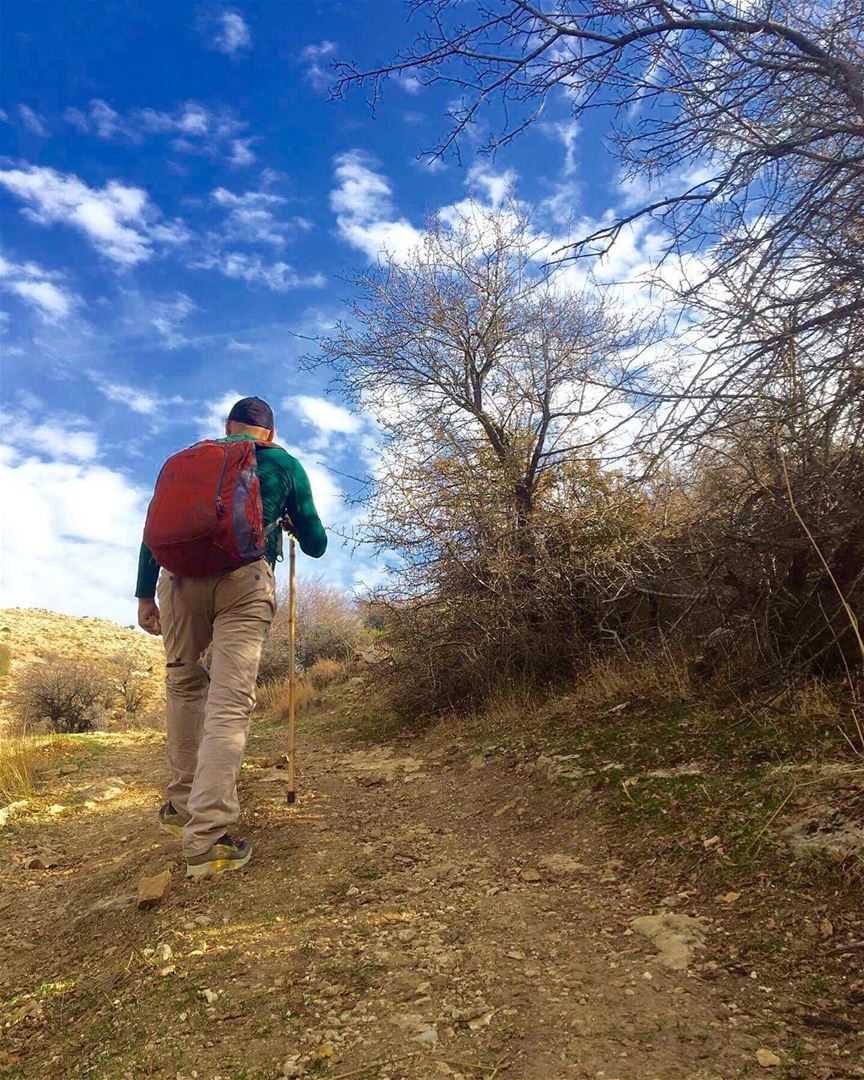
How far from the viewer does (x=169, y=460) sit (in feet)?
11.3

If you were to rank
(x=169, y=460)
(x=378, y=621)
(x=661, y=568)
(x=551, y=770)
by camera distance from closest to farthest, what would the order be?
(x=169, y=460)
(x=551, y=770)
(x=661, y=568)
(x=378, y=621)

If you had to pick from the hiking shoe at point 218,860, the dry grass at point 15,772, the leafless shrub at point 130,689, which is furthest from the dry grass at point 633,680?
the leafless shrub at point 130,689

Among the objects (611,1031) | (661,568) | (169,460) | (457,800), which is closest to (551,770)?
(457,800)

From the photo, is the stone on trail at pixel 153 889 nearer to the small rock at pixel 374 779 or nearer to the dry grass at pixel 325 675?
the small rock at pixel 374 779

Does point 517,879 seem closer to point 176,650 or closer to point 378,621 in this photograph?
point 176,650

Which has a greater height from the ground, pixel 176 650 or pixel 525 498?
pixel 525 498

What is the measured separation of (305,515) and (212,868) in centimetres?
179

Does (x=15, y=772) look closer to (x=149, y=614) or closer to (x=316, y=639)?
(x=149, y=614)

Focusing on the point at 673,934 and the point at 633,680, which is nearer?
the point at 673,934

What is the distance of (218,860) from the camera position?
3334 millimetres

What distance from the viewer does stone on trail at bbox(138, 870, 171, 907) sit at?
307 centimetres

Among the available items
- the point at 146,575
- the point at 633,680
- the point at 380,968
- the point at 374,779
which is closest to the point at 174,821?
the point at 146,575

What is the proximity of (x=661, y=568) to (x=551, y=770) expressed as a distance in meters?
2.20

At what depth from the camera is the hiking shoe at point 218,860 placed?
10.8 feet
